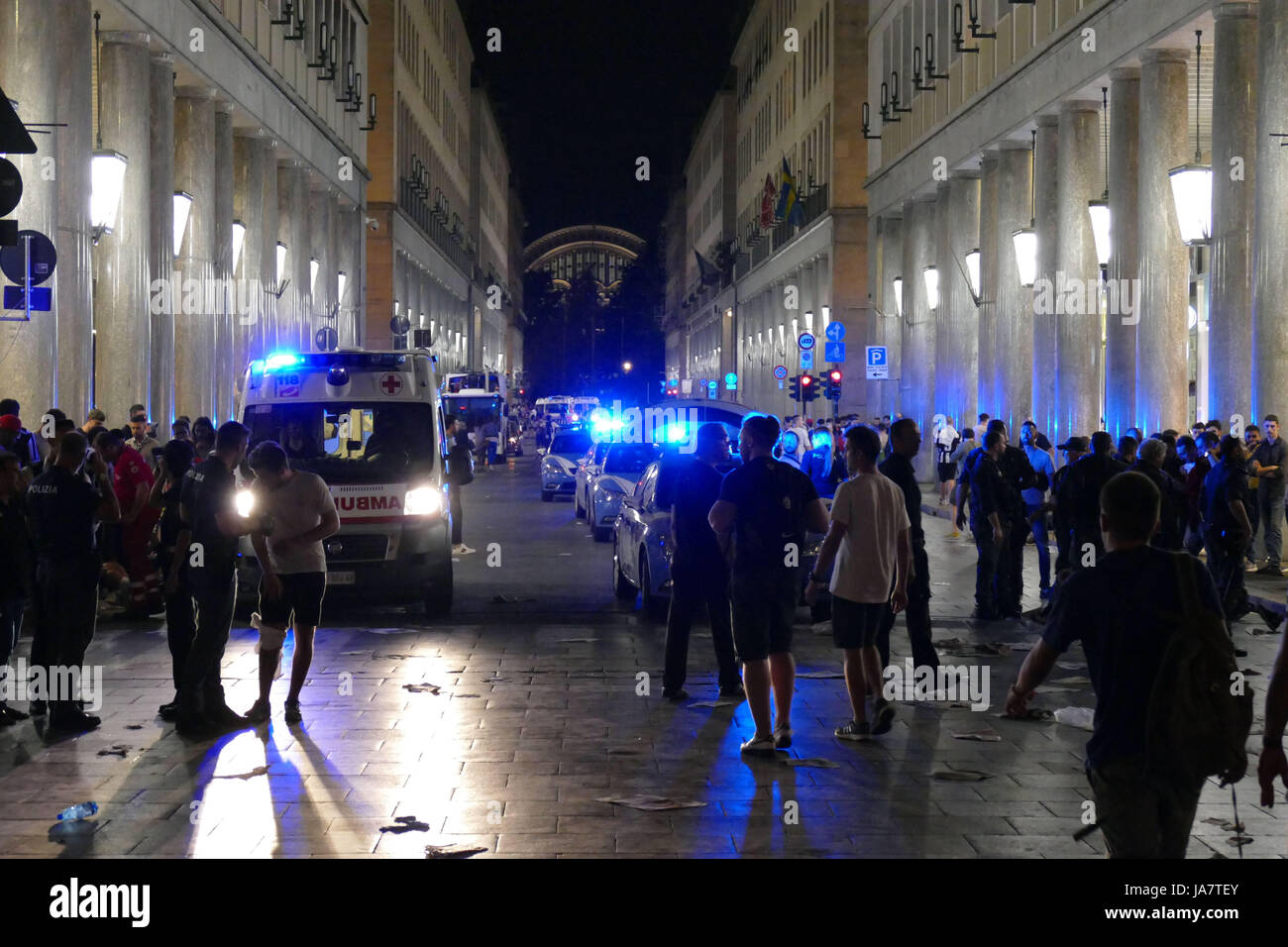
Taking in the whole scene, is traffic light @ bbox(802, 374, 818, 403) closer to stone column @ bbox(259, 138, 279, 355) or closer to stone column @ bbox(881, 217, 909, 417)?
stone column @ bbox(881, 217, 909, 417)

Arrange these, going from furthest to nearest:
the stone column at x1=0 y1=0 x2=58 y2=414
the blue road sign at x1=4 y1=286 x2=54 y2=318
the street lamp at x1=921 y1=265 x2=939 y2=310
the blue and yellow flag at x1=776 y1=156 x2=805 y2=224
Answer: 1. the blue and yellow flag at x1=776 y1=156 x2=805 y2=224
2. the street lamp at x1=921 y1=265 x2=939 y2=310
3. the stone column at x1=0 y1=0 x2=58 y2=414
4. the blue road sign at x1=4 y1=286 x2=54 y2=318

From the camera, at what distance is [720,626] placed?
11.8 meters

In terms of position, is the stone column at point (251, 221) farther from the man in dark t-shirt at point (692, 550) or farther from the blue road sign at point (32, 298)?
the man in dark t-shirt at point (692, 550)

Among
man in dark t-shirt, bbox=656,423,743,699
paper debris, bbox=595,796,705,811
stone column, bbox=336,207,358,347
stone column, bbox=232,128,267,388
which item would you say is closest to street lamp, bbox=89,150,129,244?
man in dark t-shirt, bbox=656,423,743,699

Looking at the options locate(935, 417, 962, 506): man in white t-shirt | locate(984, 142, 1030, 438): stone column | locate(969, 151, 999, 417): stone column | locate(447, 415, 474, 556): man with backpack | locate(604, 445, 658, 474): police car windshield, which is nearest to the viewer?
locate(447, 415, 474, 556): man with backpack

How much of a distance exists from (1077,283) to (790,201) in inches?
1321

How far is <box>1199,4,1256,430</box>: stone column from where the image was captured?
20.8m

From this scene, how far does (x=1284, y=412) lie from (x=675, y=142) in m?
130

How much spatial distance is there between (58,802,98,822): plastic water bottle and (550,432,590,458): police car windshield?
32550 mm

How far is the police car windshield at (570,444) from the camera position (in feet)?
135

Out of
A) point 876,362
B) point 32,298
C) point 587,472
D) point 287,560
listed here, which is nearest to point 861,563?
point 287,560

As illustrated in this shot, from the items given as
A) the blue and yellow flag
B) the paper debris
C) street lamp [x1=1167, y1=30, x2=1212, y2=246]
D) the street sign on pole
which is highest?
the blue and yellow flag

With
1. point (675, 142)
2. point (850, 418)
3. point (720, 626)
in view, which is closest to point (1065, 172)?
point (850, 418)
